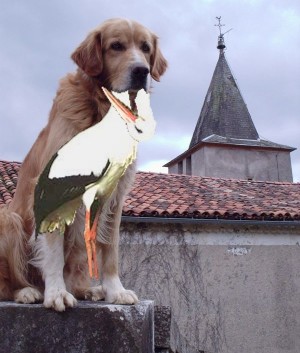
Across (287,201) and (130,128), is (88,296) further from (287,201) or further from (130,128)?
(287,201)

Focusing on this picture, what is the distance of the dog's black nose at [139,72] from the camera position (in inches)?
90.4

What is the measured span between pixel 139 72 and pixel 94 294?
1.29 metres

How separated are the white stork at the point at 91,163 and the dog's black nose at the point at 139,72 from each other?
71mm

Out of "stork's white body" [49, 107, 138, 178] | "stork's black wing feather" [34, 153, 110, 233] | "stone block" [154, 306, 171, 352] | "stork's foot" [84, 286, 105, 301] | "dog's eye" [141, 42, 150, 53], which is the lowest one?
"stone block" [154, 306, 171, 352]

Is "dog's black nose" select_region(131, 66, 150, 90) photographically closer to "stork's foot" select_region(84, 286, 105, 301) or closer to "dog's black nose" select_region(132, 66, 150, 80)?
"dog's black nose" select_region(132, 66, 150, 80)

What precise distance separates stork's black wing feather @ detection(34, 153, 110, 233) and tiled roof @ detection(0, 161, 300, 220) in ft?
26.1

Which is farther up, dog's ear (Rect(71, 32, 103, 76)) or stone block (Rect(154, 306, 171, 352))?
dog's ear (Rect(71, 32, 103, 76))

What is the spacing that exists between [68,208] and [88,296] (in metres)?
0.72

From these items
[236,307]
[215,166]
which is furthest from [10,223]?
[215,166]

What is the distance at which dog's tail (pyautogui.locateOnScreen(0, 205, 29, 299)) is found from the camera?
256 centimetres

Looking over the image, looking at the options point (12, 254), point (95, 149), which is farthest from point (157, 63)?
point (12, 254)

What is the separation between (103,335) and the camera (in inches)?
92.2

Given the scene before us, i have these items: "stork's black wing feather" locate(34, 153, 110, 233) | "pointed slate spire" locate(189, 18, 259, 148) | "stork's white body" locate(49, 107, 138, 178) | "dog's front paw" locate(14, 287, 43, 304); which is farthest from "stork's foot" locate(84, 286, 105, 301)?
"pointed slate spire" locate(189, 18, 259, 148)

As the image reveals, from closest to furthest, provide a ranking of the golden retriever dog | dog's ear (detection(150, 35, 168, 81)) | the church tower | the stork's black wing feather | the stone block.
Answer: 1. the stork's black wing feather
2. the golden retriever dog
3. dog's ear (detection(150, 35, 168, 81))
4. the stone block
5. the church tower
